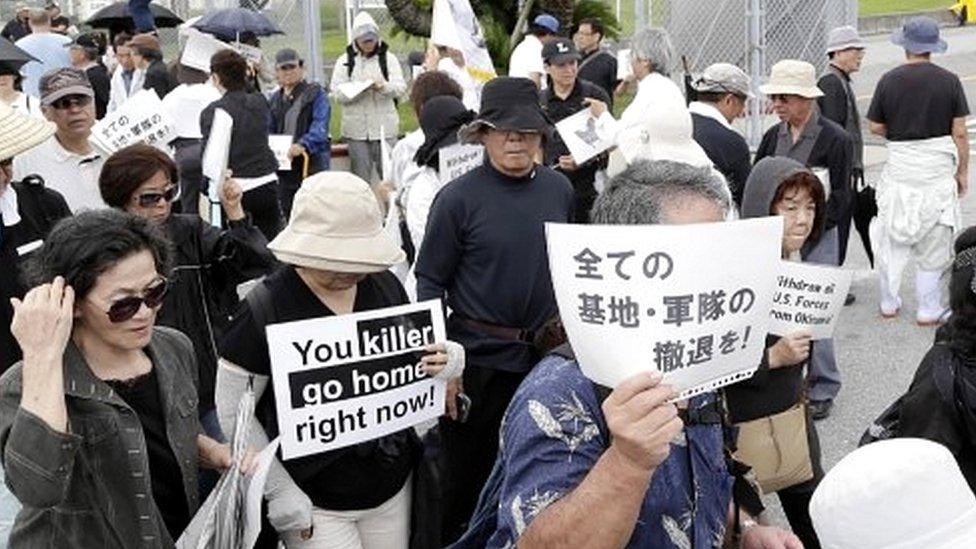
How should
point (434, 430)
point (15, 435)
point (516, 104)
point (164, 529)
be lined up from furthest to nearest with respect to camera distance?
point (516, 104), point (434, 430), point (164, 529), point (15, 435)

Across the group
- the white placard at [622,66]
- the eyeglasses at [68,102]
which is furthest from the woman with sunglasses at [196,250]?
the white placard at [622,66]

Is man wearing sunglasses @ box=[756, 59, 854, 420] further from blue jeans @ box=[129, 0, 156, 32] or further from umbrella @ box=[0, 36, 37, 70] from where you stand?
blue jeans @ box=[129, 0, 156, 32]

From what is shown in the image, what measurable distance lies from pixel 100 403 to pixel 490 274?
1.94 meters

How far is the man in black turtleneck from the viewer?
4.60m

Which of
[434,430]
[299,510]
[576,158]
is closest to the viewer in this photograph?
[299,510]

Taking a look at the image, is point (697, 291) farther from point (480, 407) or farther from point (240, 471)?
point (480, 407)

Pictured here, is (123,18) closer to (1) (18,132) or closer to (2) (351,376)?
(1) (18,132)

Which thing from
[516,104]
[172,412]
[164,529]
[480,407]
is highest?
[516,104]

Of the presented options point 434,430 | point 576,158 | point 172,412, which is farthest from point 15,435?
point 576,158

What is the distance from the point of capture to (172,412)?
10.5 ft

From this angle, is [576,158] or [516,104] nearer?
[516,104]

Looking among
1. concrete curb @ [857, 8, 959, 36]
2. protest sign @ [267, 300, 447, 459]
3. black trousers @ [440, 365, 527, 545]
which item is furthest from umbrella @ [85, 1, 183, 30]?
concrete curb @ [857, 8, 959, 36]

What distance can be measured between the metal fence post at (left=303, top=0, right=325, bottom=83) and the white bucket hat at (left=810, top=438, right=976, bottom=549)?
33.6 ft

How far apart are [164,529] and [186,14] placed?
504 inches
